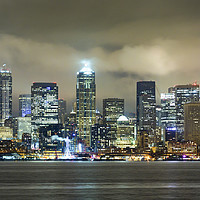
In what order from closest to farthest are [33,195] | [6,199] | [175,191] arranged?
[6,199] → [33,195] → [175,191]

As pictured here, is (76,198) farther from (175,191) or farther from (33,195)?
(175,191)

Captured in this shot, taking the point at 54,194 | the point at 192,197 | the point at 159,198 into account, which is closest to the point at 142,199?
the point at 159,198

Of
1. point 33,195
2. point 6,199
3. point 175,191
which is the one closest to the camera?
point 6,199

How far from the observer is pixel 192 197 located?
74438 millimetres

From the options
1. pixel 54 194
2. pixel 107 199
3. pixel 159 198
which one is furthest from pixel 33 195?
pixel 159 198

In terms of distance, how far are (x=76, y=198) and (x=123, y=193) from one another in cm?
1042

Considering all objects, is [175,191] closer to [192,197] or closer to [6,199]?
[192,197]

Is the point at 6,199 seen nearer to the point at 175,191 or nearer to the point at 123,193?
the point at 123,193

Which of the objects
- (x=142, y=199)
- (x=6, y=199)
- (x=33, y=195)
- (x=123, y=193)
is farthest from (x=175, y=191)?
(x=6, y=199)

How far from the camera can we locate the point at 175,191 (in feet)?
281

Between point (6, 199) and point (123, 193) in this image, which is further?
point (123, 193)

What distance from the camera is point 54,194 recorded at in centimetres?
8031

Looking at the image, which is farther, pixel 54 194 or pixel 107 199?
pixel 54 194

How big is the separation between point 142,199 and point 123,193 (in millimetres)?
9490
